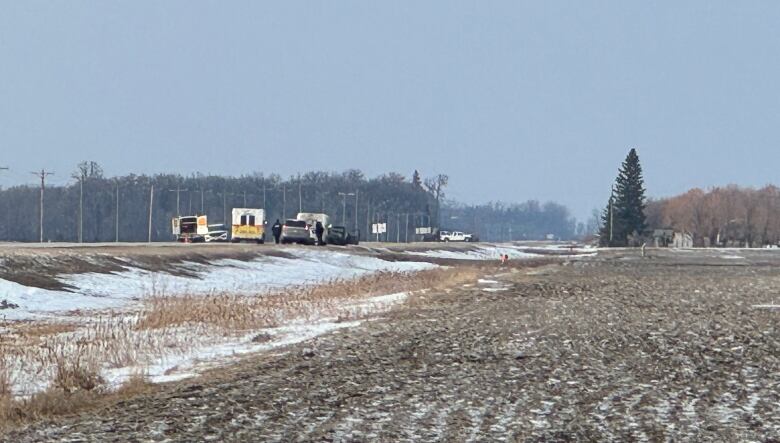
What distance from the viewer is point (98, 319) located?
22.9 m

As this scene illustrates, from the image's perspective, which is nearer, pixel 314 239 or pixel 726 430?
pixel 726 430

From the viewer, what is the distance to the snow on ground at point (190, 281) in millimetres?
26391

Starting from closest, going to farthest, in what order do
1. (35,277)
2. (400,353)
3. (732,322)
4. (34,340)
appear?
(400,353) < (34,340) < (732,322) < (35,277)

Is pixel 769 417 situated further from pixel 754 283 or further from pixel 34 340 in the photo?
pixel 754 283

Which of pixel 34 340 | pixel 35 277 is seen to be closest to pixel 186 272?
pixel 35 277

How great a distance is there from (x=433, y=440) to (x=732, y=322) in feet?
45.2

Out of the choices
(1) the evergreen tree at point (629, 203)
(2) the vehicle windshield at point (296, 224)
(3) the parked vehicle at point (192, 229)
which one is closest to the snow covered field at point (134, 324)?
(2) the vehicle windshield at point (296, 224)

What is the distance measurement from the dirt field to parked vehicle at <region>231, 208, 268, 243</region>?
61127 mm

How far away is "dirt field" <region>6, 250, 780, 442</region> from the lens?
979 centimetres

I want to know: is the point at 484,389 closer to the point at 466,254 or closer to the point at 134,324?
the point at 134,324

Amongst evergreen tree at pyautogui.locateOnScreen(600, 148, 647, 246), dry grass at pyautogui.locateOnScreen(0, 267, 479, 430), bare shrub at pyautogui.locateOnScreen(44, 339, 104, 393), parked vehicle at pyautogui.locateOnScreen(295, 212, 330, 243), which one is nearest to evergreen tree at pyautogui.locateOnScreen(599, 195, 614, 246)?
evergreen tree at pyautogui.locateOnScreen(600, 148, 647, 246)

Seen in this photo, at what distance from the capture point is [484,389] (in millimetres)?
12289

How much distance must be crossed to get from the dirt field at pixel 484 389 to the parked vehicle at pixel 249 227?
61127 millimetres

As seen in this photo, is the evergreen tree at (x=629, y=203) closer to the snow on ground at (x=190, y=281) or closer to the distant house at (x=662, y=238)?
the distant house at (x=662, y=238)
